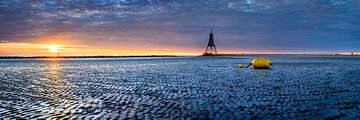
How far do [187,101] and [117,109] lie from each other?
14.9 feet

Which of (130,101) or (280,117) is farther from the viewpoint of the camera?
(130,101)

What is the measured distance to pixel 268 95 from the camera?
66.6 ft

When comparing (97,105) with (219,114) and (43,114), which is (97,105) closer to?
(43,114)

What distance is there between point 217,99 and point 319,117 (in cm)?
658

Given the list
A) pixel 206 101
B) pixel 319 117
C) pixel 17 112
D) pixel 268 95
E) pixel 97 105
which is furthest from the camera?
pixel 268 95

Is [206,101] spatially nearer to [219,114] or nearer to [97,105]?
[219,114]

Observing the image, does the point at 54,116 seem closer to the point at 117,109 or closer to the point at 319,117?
the point at 117,109

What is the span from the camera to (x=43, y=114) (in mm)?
14258

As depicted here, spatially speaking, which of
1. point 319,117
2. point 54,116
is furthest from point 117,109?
point 319,117

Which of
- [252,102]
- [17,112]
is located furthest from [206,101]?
[17,112]

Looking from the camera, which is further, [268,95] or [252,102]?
[268,95]

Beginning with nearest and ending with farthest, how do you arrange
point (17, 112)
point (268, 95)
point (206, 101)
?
point (17, 112) < point (206, 101) < point (268, 95)

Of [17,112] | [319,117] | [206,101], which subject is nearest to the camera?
[319,117]

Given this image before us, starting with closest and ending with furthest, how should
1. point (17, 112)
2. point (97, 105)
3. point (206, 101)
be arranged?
1. point (17, 112)
2. point (97, 105)
3. point (206, 101)
